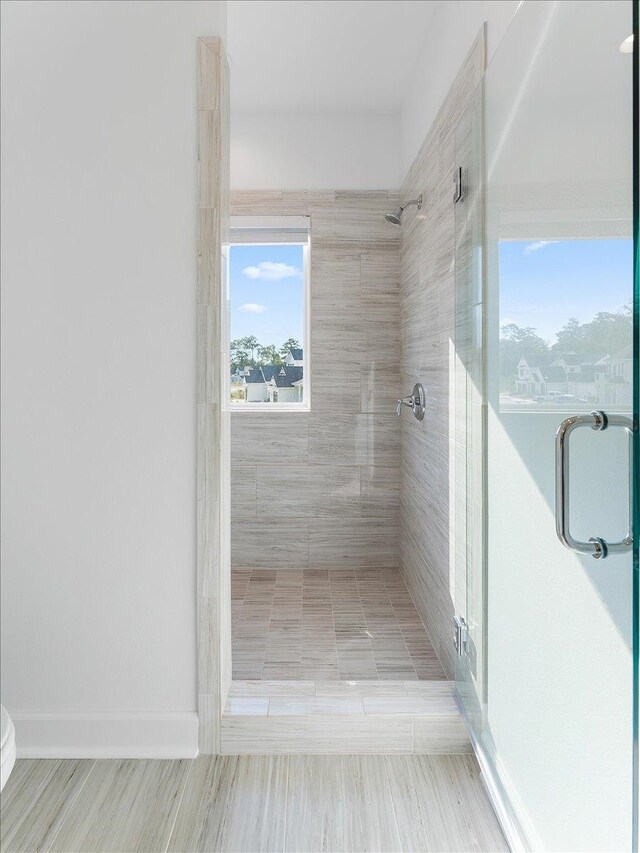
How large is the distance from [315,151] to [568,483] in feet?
10.3

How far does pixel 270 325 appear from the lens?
157 inches

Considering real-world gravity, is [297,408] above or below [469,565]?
above

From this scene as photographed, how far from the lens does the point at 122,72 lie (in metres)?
1.95

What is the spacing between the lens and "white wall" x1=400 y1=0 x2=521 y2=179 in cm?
186

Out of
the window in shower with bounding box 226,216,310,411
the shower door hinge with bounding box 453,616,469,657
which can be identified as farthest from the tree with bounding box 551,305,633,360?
the window in shower with bounding box 226,216,310,411

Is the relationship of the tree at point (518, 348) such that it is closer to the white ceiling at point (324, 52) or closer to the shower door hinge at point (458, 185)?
the shower door hinge at point (458, 185)

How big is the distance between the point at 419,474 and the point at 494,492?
144 cm

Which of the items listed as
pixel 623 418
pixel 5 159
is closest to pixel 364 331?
pixel 5 159

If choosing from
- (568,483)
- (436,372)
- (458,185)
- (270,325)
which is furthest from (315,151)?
(568,483)

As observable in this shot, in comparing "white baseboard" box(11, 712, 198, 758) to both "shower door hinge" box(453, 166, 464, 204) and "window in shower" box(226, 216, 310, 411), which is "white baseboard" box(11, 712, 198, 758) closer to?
"shower door hinge" box(453, 166, 464, 204)

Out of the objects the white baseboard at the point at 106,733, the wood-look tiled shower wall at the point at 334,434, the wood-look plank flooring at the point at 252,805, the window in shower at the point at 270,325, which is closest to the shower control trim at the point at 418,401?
the wood-look tiled shower wall at the point at 334,434

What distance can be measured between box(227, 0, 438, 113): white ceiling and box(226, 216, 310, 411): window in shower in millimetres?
791

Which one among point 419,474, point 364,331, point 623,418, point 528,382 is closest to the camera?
point 623,418

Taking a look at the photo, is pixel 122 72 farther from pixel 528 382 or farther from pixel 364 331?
pixel 364 331
